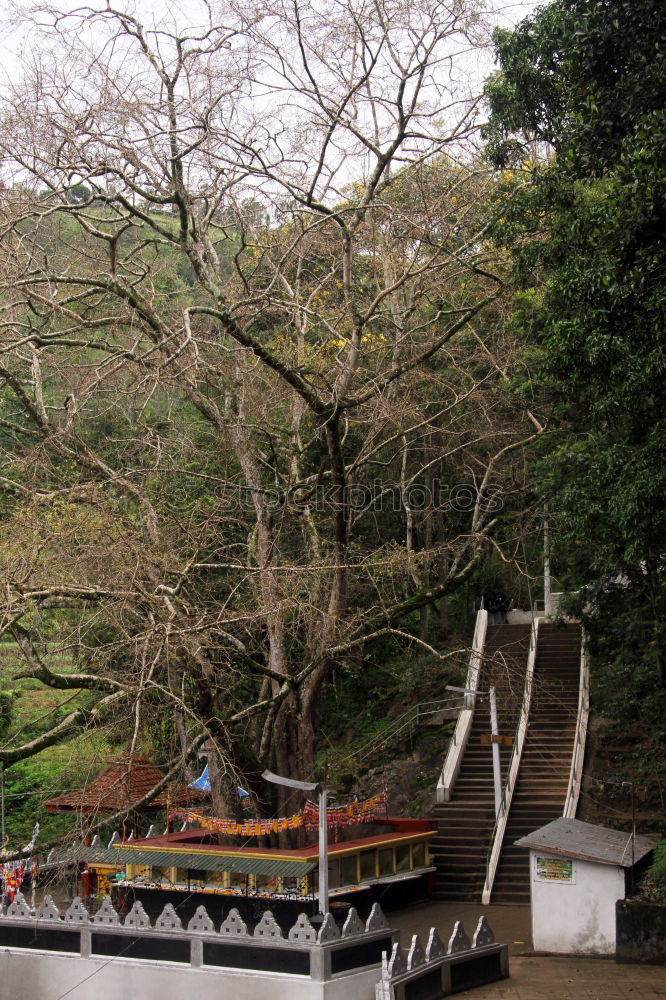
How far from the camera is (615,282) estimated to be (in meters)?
13.7

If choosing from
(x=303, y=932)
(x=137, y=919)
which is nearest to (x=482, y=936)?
(x=303, y=932)

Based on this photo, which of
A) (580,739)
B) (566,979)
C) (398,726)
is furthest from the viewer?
(398,726)

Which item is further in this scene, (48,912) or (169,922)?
(48,912)

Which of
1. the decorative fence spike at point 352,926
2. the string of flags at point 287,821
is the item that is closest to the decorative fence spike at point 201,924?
the decorative fence spike at point 352,926

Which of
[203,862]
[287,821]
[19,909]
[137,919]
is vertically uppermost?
[287,821]

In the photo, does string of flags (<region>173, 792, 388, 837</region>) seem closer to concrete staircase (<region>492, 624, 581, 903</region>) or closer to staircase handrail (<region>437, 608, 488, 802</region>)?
concrete staircase (<region>492, 624, 581, 903</region>)

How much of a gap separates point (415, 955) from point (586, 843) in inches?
142

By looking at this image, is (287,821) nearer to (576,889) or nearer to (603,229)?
(576,889)

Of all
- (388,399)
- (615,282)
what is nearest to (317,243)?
(388,399)

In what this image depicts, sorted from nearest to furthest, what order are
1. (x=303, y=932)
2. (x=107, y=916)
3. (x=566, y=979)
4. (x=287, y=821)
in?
(x=303, y=932), (x=566, y=979), (x=107, y=916), (x=287, y=821)

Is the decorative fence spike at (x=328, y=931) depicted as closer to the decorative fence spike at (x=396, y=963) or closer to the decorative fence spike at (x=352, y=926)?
the decorative fence spike at (x=352, y=926)

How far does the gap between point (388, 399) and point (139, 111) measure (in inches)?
281

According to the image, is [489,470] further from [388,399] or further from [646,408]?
[646,408]

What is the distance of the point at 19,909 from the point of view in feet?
51.7
